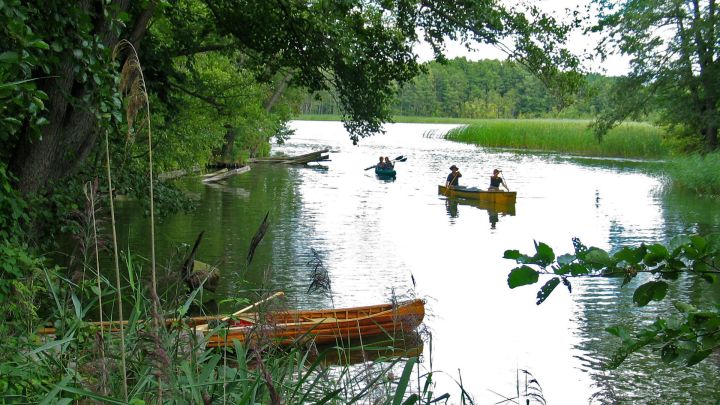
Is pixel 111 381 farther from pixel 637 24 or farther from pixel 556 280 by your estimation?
pixel 637 24

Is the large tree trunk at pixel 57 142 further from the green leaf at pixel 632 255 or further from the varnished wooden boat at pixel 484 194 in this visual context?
A: the varnished wooden boat at pixel 484 194

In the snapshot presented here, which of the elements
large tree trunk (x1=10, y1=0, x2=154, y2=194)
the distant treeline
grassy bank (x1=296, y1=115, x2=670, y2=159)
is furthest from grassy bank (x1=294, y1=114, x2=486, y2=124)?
large tree trunk (x1=10, y1=0, x2=154, y2=194)

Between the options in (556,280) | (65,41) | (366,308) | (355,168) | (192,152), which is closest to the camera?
(556,280)

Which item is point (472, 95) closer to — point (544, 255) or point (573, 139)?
point (573, 139)

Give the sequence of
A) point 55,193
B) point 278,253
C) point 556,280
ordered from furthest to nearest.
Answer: point 278,253, point 55,193, point 556,280

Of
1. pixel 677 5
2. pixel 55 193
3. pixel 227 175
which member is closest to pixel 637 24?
pixel 677 5

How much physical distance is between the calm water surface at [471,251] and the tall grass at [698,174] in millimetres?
1109

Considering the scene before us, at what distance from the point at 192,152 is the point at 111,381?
1669cm

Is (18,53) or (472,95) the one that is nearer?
(18,53)

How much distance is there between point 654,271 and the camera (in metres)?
2.93

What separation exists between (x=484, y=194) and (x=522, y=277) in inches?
924

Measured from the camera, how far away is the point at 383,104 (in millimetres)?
12438

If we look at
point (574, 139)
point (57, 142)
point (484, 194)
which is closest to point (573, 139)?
point (574, 139)

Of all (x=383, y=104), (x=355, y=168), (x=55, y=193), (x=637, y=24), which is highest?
(x=637, y=24)
